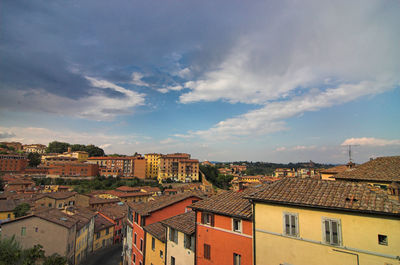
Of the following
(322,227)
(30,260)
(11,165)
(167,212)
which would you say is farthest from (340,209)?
(11,165)

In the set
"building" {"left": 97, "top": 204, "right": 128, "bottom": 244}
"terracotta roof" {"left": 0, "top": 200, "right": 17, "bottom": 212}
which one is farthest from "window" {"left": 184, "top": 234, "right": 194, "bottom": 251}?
"terracotta roof" {"left": 0, "top": 200, "right": 17, "bottom": 212}

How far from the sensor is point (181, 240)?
18234 mm

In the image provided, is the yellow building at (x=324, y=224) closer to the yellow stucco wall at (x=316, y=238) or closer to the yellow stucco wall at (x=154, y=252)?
the yellow stucco wall at (x=316, y=238)

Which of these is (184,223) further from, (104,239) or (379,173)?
(104,239)

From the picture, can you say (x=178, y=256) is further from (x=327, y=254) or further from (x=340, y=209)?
(x=340, y=209)

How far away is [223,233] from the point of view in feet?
47.9

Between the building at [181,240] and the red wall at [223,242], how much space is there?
111cm

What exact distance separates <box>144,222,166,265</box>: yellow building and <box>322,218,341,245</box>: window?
14.7 m

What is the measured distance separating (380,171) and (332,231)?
13.6 metres

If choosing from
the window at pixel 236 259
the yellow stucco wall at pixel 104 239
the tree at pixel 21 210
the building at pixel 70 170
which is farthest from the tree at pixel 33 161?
the window at pixel 236 259

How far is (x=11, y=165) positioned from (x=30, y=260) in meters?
131

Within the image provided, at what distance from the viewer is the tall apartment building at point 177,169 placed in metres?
135

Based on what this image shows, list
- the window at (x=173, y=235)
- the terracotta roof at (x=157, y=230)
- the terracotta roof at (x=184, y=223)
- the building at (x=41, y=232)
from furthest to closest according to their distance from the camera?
the building at (x=41, y=232) < the terracotta roof at (x=157, y=230) < the window at (x=173, y=235) < the terracotta roof at (x=184, y=223)

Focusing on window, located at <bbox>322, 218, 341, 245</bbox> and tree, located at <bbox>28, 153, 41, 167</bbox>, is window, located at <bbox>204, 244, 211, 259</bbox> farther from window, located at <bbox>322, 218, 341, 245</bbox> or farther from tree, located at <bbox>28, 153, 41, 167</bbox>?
tree, located at <bbox>28, 153, 41, 167</bbox>
